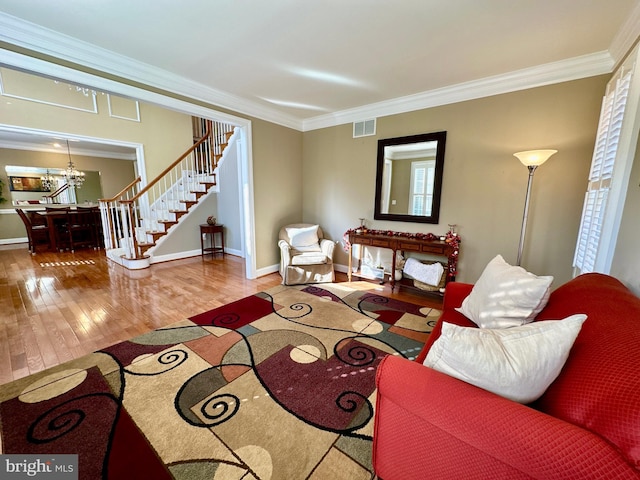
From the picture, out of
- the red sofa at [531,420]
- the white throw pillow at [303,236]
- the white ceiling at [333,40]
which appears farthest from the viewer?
the white throw pillow at [303,236]

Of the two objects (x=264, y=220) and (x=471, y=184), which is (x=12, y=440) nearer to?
(x=264, y=220)

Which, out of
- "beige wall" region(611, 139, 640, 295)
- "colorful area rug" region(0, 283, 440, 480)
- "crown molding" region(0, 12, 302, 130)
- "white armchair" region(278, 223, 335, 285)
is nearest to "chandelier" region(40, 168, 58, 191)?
"crown molding" region(0, 12, 302, 130)

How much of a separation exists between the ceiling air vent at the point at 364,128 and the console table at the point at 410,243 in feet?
4.81

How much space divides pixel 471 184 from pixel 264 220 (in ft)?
9.61

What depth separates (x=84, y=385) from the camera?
1.73m

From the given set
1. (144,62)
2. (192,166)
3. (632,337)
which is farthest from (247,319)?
(192,166)

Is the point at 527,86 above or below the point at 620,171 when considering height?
above

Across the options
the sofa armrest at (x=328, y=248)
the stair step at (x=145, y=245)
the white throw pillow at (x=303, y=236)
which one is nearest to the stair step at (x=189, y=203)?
the stair step at (x=145, y=245)

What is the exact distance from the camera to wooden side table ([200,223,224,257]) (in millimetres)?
5293

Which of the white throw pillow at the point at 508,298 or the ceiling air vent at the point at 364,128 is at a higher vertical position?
the ceiling air vent at the point at 364,128

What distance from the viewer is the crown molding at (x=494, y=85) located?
2428mm

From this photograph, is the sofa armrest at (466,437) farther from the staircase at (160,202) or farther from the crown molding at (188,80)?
the staircase at (160,202)

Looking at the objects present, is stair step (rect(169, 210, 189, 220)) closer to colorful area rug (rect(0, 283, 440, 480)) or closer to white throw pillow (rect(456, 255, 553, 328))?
colorful area rug (rect(0, 283, 440, 480))

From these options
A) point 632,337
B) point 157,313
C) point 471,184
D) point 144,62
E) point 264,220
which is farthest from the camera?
point 264,220
